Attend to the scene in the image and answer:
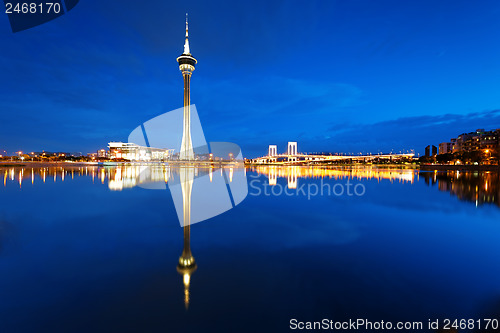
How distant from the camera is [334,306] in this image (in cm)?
461

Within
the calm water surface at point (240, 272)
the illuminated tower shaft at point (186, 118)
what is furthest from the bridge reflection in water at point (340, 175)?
the illuminated tower shaft at point (186, 118)

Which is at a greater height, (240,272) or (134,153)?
(134,153)

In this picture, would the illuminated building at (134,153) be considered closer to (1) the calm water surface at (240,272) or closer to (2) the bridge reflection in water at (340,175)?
(2) the bridge reflection in water at (340,175)

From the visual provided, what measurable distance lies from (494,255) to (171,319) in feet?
30.4

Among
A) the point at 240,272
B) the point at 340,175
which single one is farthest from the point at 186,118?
the point at 240,272

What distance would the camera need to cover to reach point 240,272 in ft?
19.3

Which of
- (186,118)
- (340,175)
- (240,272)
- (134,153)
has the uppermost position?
(186,118)

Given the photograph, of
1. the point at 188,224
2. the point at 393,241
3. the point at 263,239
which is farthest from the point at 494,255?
the point at 188,224

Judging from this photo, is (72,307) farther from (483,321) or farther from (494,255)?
(494,255)

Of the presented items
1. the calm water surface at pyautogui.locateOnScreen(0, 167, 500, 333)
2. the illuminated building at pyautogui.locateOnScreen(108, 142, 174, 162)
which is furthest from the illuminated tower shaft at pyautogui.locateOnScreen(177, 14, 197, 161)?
the calm water surface at pyautogui.locateOnScreen(0, 167, 500, 333)

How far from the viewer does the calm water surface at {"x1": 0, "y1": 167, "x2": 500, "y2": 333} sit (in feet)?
14.2

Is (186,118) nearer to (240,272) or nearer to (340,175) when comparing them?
(340,175)

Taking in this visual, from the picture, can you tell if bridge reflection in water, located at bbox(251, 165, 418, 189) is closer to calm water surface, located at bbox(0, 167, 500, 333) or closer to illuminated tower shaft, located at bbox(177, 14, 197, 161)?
calm water surface, located at bbox(0, 167, 500, 333)

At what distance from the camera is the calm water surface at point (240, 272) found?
434 cm
